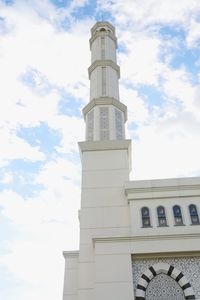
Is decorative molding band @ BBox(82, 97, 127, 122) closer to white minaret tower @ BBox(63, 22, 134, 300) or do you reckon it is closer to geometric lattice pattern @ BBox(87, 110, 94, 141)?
white minaret tower @ BBox(63, 22, 134, 300)

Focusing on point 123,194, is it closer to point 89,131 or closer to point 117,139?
point 117,139

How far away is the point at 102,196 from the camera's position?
428 inches

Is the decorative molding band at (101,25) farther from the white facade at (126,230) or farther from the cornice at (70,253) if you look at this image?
the cornice at (70,253)

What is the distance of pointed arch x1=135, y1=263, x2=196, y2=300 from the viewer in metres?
8.35

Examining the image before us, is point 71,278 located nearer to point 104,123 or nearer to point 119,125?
point 104,123

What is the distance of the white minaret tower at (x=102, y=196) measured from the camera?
868 cm

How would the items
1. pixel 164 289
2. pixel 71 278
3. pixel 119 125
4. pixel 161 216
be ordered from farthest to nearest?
pixel 119 125 < pixel 71 278 < pixel 161 216 < pixel 164 289

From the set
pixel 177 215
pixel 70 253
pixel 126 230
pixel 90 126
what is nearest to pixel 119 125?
pixel 90 126

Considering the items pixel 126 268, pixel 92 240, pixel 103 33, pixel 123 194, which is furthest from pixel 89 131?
pixel 103 33

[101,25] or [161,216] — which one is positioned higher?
[101,25]

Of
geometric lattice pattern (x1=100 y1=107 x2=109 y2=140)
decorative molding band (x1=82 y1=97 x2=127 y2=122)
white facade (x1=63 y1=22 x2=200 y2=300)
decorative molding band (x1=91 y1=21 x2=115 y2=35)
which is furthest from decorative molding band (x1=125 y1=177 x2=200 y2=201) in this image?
decorative molding band (x1=91 y1=21 x2=115 y2=35)

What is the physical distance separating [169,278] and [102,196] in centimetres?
348

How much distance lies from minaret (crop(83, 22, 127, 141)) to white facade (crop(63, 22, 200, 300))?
2.3 inches

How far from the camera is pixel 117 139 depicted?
1274 centimetres
